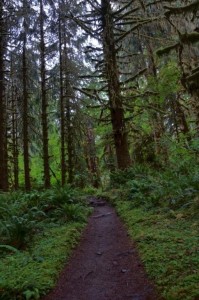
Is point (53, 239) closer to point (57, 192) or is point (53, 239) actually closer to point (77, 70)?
point (57, 192)

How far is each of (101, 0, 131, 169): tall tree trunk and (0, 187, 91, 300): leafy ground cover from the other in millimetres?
5433

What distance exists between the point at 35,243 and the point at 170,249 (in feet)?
9.54

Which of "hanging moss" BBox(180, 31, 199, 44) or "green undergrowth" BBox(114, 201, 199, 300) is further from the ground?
"hanging moss" BBox(180, 31, 199, 44)

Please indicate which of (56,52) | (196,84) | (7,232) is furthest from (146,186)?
(56,52)

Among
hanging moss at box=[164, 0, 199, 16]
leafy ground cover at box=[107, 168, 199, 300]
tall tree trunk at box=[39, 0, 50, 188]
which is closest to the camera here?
leafy ground cover at box=[107, 168, 199, 300]

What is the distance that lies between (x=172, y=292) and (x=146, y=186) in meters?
6.74

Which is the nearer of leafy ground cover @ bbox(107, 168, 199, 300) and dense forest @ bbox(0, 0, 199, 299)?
leafy ground cover @ bbox(107, 168, 199, 300)

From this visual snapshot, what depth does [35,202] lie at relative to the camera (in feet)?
32.9

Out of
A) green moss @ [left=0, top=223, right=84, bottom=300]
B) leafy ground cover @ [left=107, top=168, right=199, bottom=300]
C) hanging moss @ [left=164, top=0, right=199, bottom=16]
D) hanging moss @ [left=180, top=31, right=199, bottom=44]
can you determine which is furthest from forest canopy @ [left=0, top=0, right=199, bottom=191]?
green moss @ [left=0, top=223, right=84, bottom=300]

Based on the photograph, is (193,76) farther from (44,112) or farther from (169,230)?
(44,112)

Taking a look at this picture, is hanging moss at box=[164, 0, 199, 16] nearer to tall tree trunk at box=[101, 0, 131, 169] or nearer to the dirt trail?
the dirt trail

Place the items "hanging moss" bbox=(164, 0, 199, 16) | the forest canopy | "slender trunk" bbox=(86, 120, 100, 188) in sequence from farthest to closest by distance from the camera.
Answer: "slender trunk" bbox=(86, 120, 100, 188) → the forest canopy → "hanging moss" bbox=(164, 0, 199, 16)

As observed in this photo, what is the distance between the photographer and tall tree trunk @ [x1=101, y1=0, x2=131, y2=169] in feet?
46.8

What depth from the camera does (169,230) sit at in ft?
20.3
